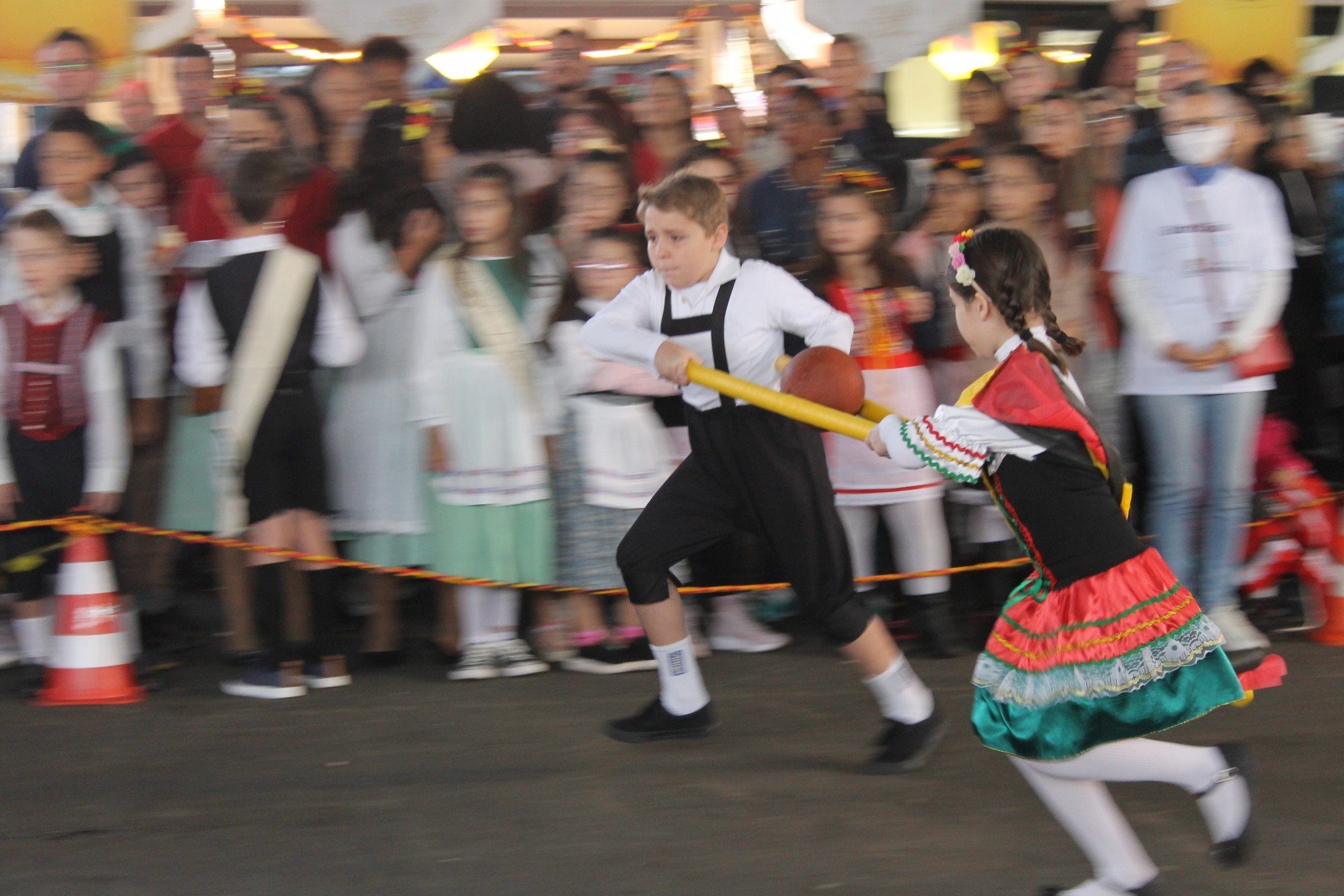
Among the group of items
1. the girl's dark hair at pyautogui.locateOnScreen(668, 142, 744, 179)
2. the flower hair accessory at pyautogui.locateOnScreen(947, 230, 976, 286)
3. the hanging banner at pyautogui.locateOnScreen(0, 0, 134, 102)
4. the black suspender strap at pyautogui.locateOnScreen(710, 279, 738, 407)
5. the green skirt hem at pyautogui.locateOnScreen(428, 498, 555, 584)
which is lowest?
the green skirt hem at pyautogui.locateOnScreen(428, 498, 555, 584)

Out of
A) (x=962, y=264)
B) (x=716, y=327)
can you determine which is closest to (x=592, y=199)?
(x=716, y=327)

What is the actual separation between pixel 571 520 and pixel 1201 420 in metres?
2.29

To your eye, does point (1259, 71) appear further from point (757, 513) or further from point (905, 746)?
point (905, 746)

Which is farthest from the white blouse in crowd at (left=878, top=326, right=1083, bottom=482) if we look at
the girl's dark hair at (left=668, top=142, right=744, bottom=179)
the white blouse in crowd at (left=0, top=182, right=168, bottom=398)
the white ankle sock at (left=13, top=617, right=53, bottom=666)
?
the white ankle sock at (left=13, top=617, right=53, bottom=666)

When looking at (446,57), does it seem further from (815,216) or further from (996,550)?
(996,550)

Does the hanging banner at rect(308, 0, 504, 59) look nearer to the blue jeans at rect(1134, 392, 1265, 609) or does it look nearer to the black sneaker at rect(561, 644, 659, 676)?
the black sneaker at rect(561, 644, 659, 676)

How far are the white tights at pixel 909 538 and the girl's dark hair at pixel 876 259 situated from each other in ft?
2.73

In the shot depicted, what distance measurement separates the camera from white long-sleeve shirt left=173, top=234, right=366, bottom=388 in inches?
183

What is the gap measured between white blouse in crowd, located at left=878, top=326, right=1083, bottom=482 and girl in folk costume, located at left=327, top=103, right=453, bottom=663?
99.7 inches

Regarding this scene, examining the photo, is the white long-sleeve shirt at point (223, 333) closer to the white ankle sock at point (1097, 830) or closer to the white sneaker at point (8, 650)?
the white sneaker at point (8, 650)

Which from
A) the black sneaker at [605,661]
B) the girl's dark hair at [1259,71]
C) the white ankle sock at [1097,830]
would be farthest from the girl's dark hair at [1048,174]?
the white ankle sock at [1097,830]

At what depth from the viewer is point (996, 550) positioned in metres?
5.34

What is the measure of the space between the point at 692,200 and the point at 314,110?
8.42ft

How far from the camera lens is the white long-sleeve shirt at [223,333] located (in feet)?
15.2
